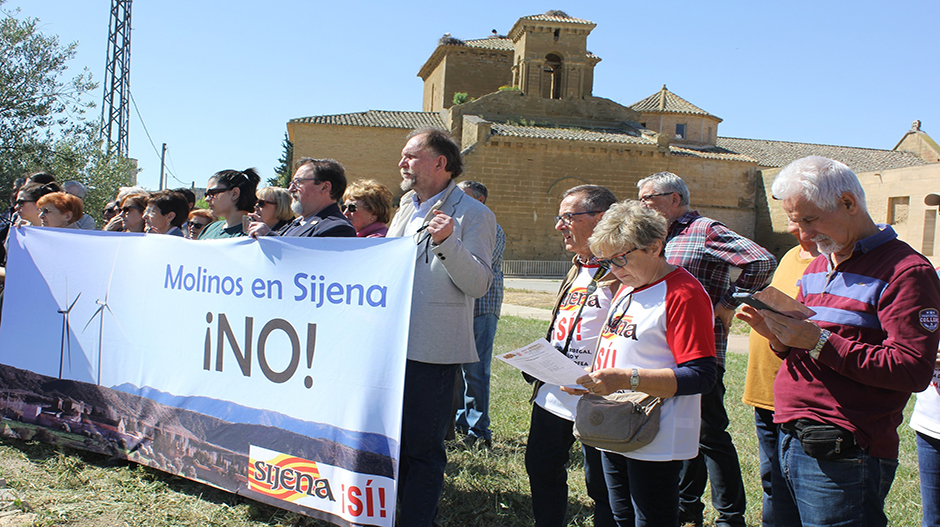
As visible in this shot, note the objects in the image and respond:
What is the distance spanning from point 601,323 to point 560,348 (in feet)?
0.72

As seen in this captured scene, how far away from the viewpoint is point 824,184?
6.64 ft

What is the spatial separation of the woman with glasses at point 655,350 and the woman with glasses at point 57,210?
452 centimetres

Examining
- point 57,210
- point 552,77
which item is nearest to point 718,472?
point 57,210

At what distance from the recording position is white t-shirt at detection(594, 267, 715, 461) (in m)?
2.30

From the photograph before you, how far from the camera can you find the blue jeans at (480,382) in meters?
4.63

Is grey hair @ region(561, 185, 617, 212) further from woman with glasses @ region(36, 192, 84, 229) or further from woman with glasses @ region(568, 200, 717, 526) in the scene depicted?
woman with glasses @ region(36, 192, 84, 229)

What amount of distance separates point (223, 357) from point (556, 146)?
29.8 metres

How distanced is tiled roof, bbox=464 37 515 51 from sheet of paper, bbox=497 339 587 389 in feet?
135

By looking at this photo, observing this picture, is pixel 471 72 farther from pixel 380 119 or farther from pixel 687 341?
pixel 687 341

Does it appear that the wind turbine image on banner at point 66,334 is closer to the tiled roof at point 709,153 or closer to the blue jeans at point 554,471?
the blue jeans at point 554,471

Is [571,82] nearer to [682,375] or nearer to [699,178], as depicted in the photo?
[699,178]

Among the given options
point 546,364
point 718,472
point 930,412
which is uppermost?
point 546,364

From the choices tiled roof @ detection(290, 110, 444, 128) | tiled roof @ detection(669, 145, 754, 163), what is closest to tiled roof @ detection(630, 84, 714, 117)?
tiled roof @ detection(669, 145, 754, 163)

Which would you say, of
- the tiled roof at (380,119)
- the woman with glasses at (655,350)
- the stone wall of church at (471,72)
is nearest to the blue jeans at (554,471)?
the woman with glasses at (655,350)
